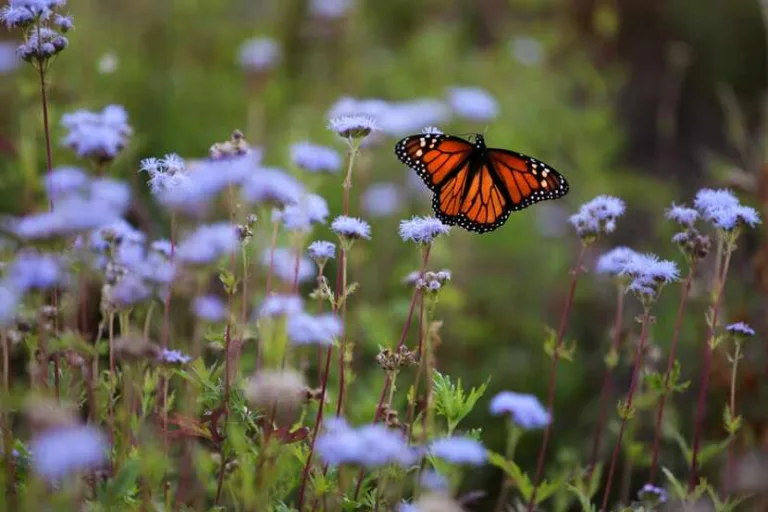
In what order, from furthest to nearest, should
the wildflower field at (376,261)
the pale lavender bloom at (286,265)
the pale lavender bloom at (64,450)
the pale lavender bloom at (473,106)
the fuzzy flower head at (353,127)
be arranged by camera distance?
1. the pale lavender bloom at (473,106)
2. the pale lavender bloom at (286,265)
3. the fuzzy flower head at (353,127)
4. the wildflower field at (376,261)
5. the pale lavender bloom at (64,450)

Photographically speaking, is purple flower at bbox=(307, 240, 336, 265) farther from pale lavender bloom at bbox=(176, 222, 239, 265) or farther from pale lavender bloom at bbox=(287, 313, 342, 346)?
pale lavender bloom at bbox=(176, 222, 239, 265)

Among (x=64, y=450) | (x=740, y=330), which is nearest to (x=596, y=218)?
(x=740, y=330)

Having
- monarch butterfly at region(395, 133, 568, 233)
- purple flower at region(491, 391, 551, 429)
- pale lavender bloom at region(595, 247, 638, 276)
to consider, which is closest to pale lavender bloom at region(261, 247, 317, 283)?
monarch butterfly at region(395, 133, 568, 233)

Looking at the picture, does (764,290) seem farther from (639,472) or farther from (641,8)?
(641,8)

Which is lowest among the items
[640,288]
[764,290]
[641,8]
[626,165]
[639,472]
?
[640,288]

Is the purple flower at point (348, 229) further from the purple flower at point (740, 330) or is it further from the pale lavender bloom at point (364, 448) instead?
the purple flower at point (740, 330)

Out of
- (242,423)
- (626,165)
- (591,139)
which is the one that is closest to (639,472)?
(591,139)

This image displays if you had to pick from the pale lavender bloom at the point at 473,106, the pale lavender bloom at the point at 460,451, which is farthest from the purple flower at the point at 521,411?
the pale lavender bloom at the point at 473,106

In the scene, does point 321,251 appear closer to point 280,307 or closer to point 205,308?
point 280,307
